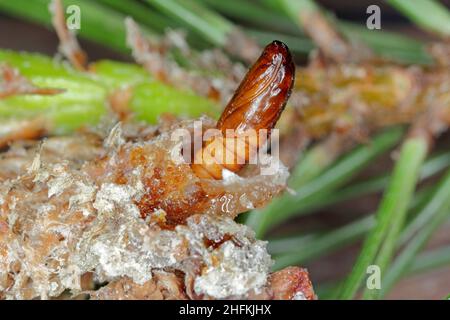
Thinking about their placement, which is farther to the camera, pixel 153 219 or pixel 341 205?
pixel 341 205

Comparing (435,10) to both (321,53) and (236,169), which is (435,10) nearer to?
(321,53)

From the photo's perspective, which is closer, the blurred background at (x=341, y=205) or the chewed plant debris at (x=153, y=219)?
the chewed plant debris at (x=153, y=219)

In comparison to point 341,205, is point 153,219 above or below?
below

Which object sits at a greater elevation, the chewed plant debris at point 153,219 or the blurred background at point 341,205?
the blurred background at point 341,205

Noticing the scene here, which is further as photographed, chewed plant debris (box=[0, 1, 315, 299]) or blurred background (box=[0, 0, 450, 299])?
blurred background (box=[0, 0, 450, 299])

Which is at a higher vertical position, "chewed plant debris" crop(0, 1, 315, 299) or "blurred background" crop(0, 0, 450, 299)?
"blurred background" crop(0, 0, 450, 299)

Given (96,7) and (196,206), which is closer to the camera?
(196,206)
